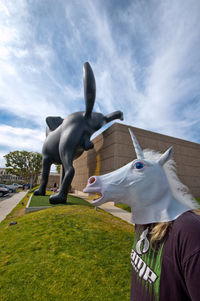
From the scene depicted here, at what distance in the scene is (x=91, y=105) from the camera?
28.0ft

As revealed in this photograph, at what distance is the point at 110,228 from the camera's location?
14.8 ft

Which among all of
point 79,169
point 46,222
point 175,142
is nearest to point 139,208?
point 46,222

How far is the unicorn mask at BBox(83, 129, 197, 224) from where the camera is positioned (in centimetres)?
108

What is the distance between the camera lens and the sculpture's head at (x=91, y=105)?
7.45m

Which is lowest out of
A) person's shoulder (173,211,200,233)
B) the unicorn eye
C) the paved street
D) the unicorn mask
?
the paved street

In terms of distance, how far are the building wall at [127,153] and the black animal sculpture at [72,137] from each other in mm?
1454

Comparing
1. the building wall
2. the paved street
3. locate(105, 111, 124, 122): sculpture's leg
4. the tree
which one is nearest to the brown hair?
the paved street

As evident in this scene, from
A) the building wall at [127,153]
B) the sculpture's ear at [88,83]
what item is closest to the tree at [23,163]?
the building wall at [127,153]

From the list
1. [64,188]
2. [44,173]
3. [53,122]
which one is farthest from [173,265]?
[53,122]

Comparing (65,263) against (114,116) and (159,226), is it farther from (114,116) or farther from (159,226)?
(114,116)

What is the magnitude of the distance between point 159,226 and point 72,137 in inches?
291

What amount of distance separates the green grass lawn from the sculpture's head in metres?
5.74

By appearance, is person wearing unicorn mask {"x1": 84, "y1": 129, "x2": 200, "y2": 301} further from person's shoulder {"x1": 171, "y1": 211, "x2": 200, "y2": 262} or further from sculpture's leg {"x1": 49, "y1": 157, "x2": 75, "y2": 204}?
sculpture's leg {"x1": 49, "y1": 157, "x2": 75, "y2": 204}

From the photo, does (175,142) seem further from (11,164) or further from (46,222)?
(11,164)
